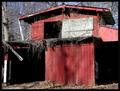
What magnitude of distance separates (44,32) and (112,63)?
688 centimetres

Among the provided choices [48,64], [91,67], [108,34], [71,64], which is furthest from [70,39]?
[108,34]

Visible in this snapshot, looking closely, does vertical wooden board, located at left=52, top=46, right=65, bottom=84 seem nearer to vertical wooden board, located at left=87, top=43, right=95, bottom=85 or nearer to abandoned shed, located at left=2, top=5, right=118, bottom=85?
abandoned shed, located at left=2, top=5, right=118, bottom=85

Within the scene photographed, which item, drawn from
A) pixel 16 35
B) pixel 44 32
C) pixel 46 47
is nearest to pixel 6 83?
pixel 46 47

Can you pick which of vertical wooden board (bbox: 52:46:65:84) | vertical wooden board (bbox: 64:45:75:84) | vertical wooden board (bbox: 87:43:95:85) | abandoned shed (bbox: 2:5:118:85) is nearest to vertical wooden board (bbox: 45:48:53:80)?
abandoned shed (bbox: 2:5:118:85)

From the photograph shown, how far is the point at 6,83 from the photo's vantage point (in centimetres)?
2247

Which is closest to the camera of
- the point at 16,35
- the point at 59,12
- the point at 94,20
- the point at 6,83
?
the point at 6,83

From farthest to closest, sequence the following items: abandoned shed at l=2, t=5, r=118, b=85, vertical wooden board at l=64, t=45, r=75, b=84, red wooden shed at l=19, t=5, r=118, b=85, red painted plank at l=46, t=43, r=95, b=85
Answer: vertical wooden board at l=64, t=45, r=75, b=84
abandoned shed at l=2, t=5, r=118, b=85
red wooden shed at l=19, t=5, r=118, b=85
red painted plank at l=46, t=43, r=95, b=85

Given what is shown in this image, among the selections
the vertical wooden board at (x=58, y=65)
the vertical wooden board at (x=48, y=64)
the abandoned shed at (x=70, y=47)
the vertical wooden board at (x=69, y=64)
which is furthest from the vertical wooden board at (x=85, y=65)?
the vertical wooden board at (x=48, y=64)

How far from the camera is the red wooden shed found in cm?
2209

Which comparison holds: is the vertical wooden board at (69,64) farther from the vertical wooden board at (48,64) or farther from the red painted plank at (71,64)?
the vertical wooden board at (48,64)

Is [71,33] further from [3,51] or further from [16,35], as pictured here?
[16,35]

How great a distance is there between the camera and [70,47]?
74.7 feet

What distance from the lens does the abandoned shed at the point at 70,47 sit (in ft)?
72.8

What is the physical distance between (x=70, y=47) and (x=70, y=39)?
2.14 feet
